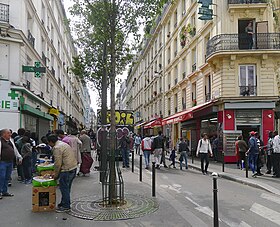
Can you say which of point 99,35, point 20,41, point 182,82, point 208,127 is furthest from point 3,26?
point 182,82

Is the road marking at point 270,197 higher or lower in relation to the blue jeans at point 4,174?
lower

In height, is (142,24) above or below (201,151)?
above

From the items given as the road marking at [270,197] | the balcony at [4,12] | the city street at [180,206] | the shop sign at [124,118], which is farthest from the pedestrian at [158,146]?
the balcony at [4,12]

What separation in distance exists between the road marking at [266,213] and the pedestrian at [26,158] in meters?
6.86

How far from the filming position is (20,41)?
16906 mm

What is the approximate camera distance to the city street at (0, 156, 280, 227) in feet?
19.6

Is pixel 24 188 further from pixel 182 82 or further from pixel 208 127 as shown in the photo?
pixel 182 82

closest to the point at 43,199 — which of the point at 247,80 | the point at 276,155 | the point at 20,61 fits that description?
the point at 276,155

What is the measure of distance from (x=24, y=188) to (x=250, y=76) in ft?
48.3

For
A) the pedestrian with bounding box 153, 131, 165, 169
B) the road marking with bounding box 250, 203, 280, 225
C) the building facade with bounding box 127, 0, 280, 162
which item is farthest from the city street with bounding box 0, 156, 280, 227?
the building facade with bounding box 127, 0, 280, 162

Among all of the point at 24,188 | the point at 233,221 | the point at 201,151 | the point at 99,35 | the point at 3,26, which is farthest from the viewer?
the point at 3,26

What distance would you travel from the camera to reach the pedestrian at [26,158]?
10.1 meters

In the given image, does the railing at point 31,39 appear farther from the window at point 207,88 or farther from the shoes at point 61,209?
the shoes at point 61,209

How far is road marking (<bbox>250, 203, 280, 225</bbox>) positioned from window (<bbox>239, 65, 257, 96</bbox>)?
12.5 metres
